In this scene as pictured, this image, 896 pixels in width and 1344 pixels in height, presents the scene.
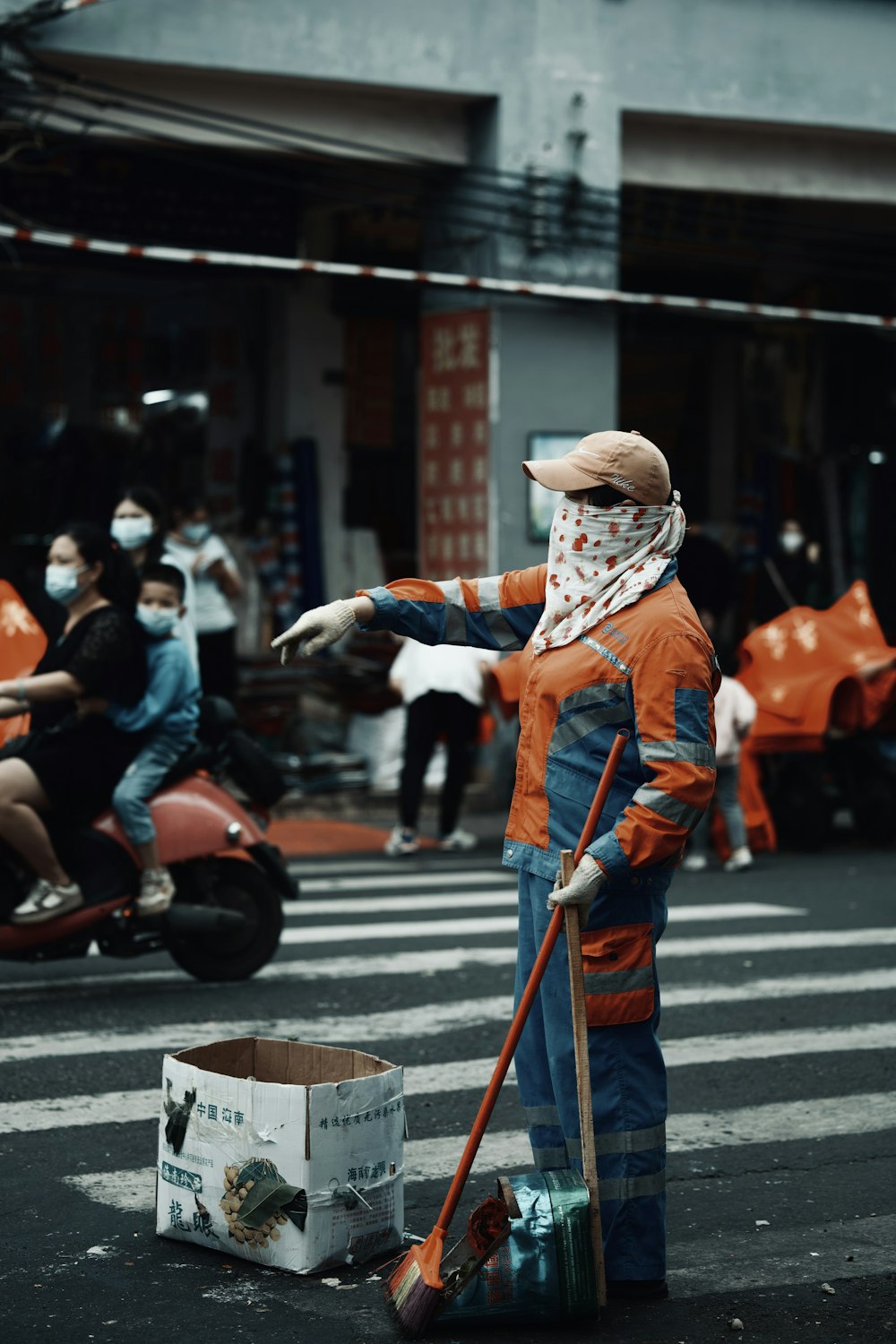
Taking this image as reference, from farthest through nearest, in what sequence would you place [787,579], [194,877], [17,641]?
[787,579] → [17,641] → [194,877]

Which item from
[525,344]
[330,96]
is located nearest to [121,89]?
[330,96]

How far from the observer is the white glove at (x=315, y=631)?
4582 mm

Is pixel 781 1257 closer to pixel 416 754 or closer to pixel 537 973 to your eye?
pixel 537 973

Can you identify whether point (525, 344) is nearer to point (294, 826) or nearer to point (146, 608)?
point (294, 826)

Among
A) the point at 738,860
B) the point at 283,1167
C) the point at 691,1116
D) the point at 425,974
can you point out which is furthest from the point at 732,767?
the point at 283,1167

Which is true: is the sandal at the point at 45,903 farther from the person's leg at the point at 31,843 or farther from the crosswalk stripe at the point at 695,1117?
the crosswalk stripe at the point at 695,1117

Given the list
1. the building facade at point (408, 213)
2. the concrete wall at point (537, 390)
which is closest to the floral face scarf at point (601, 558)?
the building facade at point (408, 213)

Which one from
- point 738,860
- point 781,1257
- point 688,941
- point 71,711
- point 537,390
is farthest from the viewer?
point 537,390

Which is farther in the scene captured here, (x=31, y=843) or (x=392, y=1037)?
(x=31, y=843)

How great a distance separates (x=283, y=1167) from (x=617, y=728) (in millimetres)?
1305

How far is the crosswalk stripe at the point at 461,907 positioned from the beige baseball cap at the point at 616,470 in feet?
19.2

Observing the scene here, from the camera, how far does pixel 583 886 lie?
4398mm

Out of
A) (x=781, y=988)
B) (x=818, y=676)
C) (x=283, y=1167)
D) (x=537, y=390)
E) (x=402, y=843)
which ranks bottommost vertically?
(x=781, y=988)

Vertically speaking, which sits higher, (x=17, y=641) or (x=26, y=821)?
(x=17, y=641)
